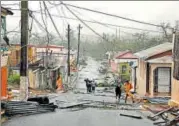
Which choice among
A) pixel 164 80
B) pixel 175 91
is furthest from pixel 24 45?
pixel 164 80

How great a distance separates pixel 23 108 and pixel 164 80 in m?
15.8

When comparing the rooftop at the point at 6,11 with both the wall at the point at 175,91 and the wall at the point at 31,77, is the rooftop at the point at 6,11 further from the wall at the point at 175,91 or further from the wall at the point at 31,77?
the wall at the point at 31,77

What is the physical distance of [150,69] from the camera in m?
30.5

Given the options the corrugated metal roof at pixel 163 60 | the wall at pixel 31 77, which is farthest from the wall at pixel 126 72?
the corrugated metal roof at pixel 163 60

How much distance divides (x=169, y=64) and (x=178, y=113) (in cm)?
1443

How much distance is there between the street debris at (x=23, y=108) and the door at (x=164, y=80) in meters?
13.9

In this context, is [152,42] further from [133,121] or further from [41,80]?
[133,121]

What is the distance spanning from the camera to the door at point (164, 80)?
96.3 ft

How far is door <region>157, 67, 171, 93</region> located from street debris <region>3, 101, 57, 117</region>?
545 inches

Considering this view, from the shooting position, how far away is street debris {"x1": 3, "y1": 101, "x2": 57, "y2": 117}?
15.6 m

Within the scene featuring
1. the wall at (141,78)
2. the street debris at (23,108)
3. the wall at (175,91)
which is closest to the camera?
the street debris at (23,108)

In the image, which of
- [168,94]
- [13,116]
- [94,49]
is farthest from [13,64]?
[94,49]

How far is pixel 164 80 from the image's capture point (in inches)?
1165

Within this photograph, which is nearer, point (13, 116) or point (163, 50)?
point (13, 116)
